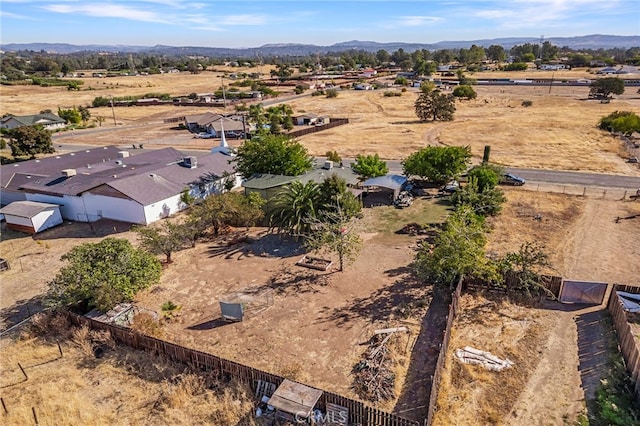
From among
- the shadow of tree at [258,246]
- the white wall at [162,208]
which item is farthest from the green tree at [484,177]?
the white wall at [162,208]

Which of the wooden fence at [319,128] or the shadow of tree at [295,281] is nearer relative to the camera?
the shadow of tree at [295,281]

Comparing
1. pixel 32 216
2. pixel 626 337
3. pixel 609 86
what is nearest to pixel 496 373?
pixel 626 337

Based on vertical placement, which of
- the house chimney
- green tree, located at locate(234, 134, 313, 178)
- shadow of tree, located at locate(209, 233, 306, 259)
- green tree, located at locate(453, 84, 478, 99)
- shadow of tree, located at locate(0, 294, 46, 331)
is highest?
green tree, located at locate(453, 84, 478, 99)

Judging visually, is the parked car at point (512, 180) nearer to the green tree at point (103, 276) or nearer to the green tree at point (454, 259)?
the green tree at point (454, 259)

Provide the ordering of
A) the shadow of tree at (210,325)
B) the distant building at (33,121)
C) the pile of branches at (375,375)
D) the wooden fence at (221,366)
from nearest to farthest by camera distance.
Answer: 1. the wooden fence at (221,366)
2. the pile of branches at (375,375)
3. the shadow of tree at (210,325)
4. the distant building at (33,121)

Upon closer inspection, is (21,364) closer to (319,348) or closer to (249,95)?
(319,348)

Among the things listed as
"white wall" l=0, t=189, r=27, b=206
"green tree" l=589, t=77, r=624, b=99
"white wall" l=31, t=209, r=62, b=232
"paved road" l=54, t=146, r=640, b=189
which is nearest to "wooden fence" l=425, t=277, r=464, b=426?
"paved road" l=54, t=146, r=640, b=189

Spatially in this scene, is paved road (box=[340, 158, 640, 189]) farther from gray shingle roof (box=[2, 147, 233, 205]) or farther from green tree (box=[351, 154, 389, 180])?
gray shingle roof (box=[2, 147, 233, 205])
